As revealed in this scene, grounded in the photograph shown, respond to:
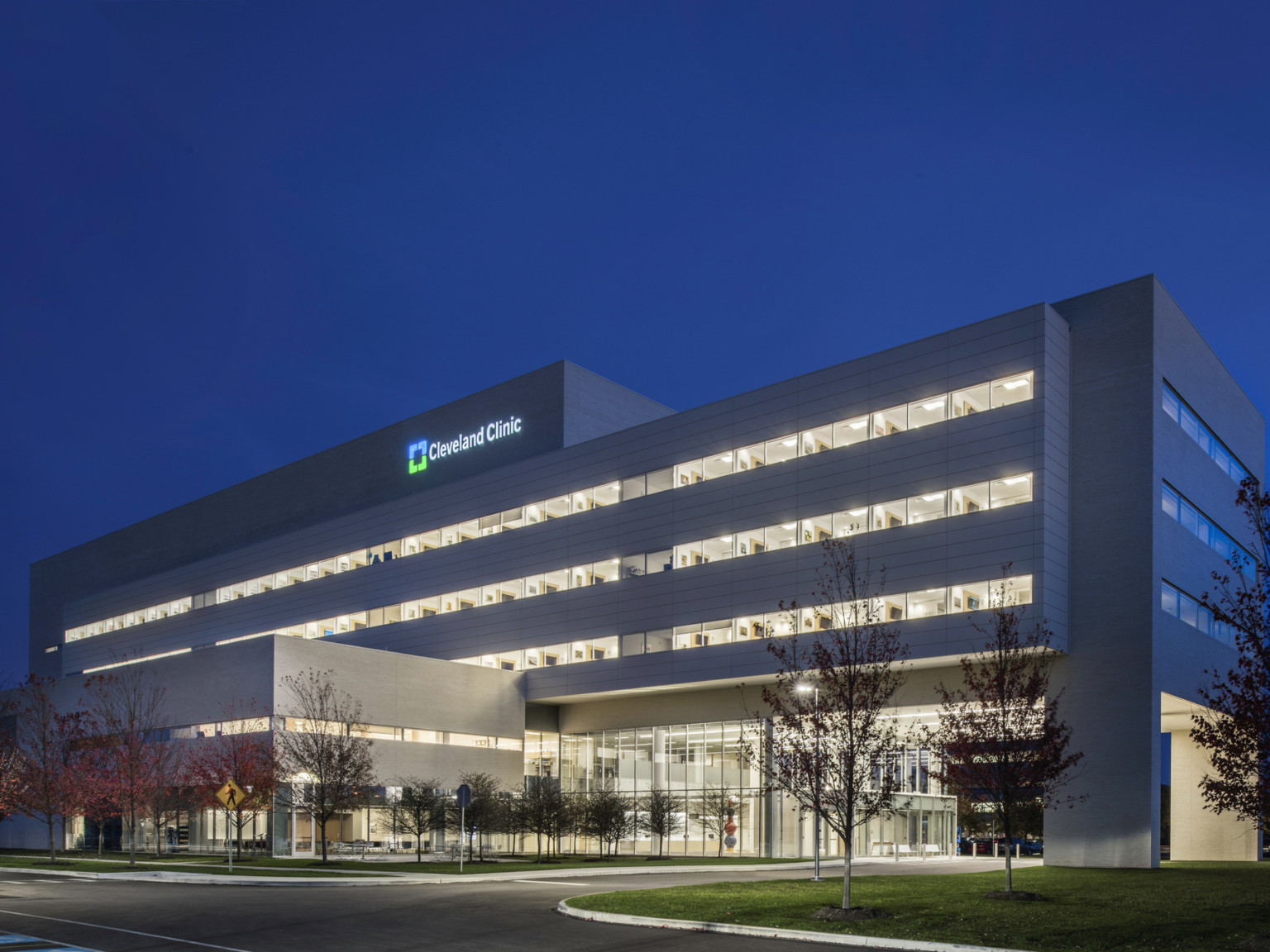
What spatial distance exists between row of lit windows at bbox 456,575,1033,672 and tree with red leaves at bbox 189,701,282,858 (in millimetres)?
13621

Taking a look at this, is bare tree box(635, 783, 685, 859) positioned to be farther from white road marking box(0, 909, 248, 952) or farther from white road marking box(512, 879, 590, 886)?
white road marking box(0, 909, 248, 952)

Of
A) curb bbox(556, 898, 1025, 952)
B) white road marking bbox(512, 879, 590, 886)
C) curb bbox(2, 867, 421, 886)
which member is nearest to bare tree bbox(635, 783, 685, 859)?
white road marking bbox(512, 879, 590, 886)

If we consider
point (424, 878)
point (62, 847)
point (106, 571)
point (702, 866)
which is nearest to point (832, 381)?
point (702, 866)

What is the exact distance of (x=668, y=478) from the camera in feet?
183

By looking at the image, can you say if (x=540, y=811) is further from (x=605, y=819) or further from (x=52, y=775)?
(x=52, y=775)

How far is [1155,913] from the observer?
68.1 feet

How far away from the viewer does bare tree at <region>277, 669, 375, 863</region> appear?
1661 inches

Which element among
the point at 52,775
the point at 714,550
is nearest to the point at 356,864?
the point at 52,775

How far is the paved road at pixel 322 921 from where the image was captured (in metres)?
17.6

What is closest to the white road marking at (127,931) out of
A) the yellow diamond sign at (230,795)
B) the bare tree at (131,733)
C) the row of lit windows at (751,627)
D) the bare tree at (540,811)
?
the yellow diamond sign at (230,795)

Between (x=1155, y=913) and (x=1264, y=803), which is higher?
(x=1264, y=803)

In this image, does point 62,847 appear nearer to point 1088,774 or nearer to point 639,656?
point 639,656

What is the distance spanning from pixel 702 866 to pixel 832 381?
21548mm

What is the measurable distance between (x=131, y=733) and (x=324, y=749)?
38.6 ft
